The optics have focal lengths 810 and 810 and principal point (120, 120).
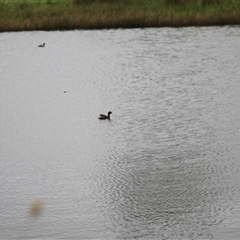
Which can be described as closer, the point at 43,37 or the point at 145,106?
the point at 145,106

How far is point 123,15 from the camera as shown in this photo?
2233 centimetres

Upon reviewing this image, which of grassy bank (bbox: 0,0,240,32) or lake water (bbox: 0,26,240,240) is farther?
grassy bank (bbox: 0,0,240,32)

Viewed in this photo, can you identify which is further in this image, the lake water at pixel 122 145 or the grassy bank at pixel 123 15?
the grassy bank at pixel 123 15

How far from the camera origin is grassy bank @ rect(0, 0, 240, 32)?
21969 millimetres

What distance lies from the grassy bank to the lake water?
13.1ft

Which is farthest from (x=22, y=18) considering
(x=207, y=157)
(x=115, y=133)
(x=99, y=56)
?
(x=207, y=157)

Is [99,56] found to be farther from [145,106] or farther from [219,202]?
[219,202]

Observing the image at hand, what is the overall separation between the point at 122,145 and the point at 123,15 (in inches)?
538

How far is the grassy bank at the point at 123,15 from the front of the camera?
72.1 ft

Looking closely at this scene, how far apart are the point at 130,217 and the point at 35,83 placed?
8.50 m

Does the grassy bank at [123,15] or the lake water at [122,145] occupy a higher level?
the lake water at [122,145]

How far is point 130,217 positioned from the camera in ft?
20.6

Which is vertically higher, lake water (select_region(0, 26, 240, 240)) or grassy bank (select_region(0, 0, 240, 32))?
lake water (select_region(0, 26, 240, 240))

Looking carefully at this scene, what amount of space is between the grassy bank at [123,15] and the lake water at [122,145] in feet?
13.1
